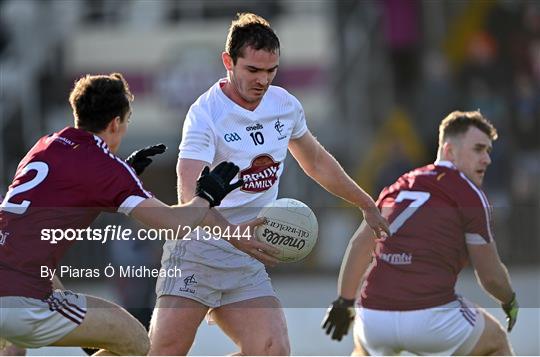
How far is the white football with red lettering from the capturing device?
6.67 metres

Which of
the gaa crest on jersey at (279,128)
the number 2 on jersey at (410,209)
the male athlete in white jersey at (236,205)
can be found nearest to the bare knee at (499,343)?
the number 2 on jersey at (410,209)

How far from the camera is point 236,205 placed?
687 centimetres

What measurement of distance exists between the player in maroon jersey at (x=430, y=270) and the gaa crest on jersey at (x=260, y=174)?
0.86 m

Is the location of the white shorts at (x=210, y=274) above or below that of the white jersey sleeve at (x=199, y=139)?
below

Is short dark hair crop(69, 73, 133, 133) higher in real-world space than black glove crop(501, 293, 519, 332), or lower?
higher

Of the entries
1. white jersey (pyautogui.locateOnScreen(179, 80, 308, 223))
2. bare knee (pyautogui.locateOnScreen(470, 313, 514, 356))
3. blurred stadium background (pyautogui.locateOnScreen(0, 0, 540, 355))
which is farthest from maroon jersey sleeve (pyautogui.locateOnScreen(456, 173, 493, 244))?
→ blurred stadium background (pyautogui.locateOnScreen(0, 0, 540, 355))

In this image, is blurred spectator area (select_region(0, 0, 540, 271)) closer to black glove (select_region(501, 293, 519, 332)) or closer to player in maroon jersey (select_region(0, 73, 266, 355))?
black glove (select_region(501, 293, 519, 332))

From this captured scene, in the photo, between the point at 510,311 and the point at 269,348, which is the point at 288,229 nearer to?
the point at 269,348

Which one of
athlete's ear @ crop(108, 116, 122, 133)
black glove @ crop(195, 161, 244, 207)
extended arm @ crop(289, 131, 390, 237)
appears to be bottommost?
extended arm @ crop(289, 131, 390, 237)

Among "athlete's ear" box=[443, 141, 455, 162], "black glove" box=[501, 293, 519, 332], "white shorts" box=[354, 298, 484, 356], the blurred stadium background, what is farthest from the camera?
the blurred stadium background

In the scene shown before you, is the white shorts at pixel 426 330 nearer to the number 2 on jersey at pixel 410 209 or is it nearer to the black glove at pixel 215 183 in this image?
the number 2 on jersey at pixel 410 209

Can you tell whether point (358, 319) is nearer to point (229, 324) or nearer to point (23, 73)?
point (229, 324)

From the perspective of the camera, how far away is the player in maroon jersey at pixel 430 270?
7.27m

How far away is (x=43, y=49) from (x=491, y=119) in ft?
20.1
